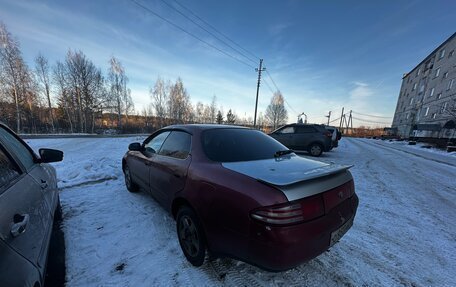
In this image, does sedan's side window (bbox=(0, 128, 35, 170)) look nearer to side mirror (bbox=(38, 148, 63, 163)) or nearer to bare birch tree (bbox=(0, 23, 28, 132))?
side mirror (bbox=(38, 148, 63, 163))

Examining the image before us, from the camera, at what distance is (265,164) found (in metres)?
2.29

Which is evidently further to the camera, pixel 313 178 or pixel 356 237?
pixel 356 237

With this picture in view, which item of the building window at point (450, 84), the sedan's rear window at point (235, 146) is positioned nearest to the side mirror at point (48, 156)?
the sedan's rear window at point (235, 146)

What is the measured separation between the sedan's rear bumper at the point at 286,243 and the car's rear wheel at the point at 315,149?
9.40m

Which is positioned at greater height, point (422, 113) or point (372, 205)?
point (422, 113)

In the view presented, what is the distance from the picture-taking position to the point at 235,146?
2695 mm

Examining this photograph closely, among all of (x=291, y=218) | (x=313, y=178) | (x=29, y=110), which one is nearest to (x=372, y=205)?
(x=313, y=178)

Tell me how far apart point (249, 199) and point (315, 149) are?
389 inches

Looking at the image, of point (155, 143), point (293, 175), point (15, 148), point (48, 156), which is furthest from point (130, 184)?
point (293, 175)

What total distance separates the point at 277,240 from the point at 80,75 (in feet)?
140

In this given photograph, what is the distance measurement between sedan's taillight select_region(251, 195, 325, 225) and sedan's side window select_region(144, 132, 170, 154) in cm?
227

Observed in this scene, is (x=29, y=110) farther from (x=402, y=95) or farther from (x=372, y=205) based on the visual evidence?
(x=402, y=95)

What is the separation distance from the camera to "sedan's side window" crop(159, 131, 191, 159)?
271 cm

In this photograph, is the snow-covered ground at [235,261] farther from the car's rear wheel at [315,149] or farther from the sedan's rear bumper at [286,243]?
the car's rear wheel at [315,149]
